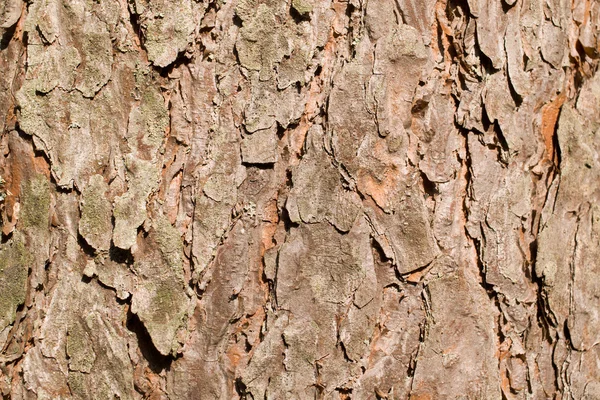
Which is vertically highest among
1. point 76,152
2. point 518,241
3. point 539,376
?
point 518,241

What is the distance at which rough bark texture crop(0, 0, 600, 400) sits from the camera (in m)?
1.29

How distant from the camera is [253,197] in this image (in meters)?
1.30

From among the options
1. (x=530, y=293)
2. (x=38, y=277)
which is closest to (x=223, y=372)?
(x=38, y=277)

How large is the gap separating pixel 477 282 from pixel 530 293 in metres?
0.14

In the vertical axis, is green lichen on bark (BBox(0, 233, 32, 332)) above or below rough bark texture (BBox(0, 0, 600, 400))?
below

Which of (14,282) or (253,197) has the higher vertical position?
(253,197)

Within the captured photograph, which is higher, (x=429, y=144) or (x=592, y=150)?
(x=592, y=150)

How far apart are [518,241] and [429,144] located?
287 millimetres

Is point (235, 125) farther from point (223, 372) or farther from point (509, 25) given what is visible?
point (509, 25)

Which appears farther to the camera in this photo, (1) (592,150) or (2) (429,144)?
(1) (592,150)

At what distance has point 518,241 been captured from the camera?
1.38 meters

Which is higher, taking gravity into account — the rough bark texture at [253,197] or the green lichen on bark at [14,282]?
the rough bark texture at [253,197]

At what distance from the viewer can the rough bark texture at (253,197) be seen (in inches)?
50.6

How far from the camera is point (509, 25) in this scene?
136 centimetres
